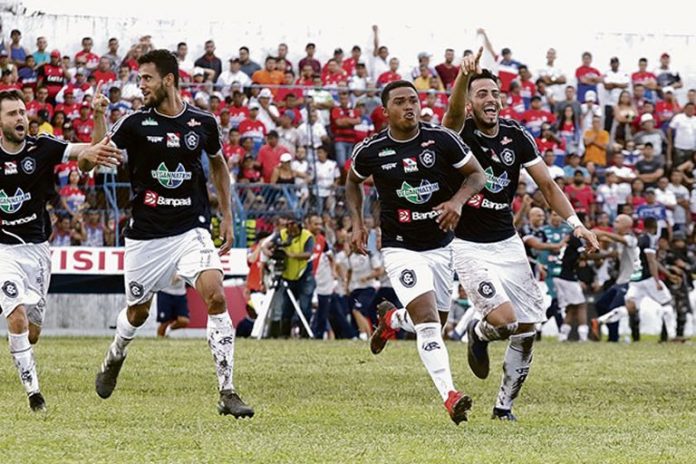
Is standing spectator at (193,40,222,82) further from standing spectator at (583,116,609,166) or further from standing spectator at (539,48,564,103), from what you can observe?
standing spectator at (583,116,609,166)

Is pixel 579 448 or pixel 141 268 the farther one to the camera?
pixel 141 268

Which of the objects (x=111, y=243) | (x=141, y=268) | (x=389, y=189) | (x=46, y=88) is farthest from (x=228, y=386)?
(x=46, y=88)

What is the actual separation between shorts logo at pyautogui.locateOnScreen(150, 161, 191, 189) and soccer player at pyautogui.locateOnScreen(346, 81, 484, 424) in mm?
1311

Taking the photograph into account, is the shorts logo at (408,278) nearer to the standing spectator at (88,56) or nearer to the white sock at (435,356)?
the white sock at (435,356)

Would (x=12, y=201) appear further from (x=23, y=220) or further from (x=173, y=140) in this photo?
(x=173, y=140)

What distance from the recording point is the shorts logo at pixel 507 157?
36.8ft

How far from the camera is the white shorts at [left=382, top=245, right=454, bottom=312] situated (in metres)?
10.6

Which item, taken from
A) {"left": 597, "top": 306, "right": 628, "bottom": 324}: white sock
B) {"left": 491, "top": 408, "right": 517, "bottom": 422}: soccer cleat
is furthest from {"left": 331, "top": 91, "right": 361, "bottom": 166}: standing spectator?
{"left": 491, "top": 408, "right": 517, "bottom": 422}: soccer cleat

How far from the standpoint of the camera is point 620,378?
1590 cm

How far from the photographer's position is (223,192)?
37.8 feet

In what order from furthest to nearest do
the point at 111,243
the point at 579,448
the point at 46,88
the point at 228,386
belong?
the point at 46,88
the point at 111,243
the point at 228,386
the point at 579,448

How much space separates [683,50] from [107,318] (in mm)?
17185

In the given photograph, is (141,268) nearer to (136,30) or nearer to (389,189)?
(389,189)

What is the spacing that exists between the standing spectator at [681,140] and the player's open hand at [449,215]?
22034 mm
